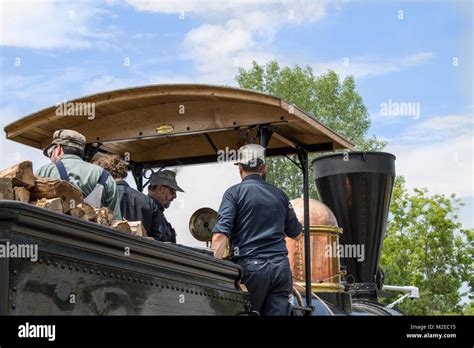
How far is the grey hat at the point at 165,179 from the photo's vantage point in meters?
6.61

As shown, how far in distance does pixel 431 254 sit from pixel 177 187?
24675mm

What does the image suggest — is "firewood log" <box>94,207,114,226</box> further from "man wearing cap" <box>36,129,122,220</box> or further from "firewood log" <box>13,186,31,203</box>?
"man wearing cap" <box>36,129,122,220</box>

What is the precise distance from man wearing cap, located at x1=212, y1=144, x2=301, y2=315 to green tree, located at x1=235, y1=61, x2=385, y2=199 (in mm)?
32791

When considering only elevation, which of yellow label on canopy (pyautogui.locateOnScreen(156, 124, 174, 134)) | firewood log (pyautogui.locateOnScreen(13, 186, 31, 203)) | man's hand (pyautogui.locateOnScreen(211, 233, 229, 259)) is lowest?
man's hand (pyautogui.locateOnScreen(211, 233, 229, 259))

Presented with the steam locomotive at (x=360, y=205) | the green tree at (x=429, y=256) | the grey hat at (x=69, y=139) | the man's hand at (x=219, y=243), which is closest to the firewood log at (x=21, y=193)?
the grey hat at (x=69, y=139)

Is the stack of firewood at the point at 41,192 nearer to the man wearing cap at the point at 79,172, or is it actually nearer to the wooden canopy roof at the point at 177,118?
the man wearing cap at the point at 79,172

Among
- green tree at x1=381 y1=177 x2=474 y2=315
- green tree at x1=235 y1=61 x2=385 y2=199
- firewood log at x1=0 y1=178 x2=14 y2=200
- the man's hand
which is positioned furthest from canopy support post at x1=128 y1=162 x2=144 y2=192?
green tree at x1=235 y1=61 x2=385 y2=199

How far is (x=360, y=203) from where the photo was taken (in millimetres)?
10359

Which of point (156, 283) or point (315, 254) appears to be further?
point (315, 254)

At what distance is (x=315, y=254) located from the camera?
26.1 feet

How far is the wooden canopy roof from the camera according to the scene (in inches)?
217

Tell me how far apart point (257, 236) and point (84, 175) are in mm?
1342
